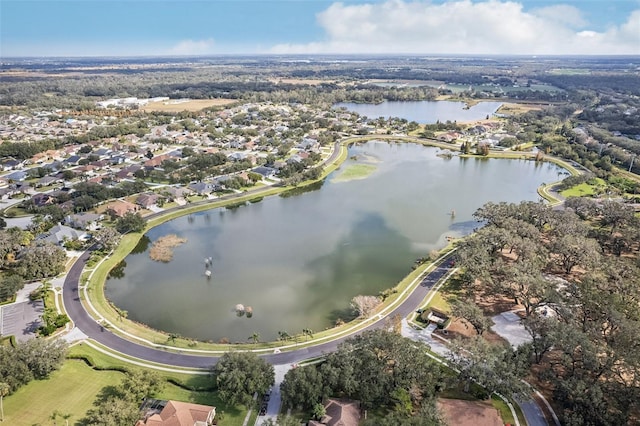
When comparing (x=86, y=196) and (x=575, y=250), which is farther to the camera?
(x=86, y=196)

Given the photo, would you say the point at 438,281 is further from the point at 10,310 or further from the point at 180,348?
the point at 10,310

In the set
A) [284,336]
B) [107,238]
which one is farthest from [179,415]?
[107,238]

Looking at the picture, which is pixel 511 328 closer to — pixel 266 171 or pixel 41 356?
pixel 41 356

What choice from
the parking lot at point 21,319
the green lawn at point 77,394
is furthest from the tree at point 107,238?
the green lawn at point 77,394

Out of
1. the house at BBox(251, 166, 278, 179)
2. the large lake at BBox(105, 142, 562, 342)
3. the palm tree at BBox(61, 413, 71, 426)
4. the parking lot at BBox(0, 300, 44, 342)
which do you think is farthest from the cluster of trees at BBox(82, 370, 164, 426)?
the house at BBox(251, 166, 278, 179)

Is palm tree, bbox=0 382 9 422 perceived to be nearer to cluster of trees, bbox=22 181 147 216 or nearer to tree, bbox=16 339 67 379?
tree, bbox=16 339 67 379

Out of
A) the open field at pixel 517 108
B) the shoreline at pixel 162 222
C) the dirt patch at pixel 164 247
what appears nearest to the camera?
the shoreline at pixel 162 222

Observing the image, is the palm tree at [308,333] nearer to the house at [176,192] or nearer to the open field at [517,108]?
the house at [176,192]
